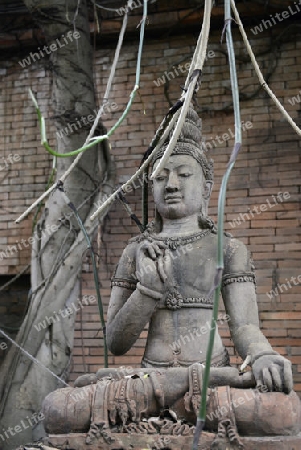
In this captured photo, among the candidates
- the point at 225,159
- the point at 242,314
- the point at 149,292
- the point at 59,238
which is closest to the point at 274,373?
the point at 242,314

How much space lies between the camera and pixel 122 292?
9.32ft

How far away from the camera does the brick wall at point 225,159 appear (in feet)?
15.4

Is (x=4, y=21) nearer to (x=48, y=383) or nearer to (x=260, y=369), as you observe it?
(x=48, y=383)

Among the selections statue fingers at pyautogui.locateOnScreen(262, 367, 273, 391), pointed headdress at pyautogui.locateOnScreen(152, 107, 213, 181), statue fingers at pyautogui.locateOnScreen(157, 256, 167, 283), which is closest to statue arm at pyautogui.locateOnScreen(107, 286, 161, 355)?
statue fingers at pyautogui.locateOnScreen(157, 256, 167, 283)

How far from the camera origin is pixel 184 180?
9.41 feet

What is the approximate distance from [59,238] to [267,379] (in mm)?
2918

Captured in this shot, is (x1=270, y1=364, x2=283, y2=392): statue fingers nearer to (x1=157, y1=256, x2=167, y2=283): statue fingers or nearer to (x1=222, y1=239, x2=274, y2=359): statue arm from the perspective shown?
(x1=222, y1=239, x2=274, y2=359): statue arm

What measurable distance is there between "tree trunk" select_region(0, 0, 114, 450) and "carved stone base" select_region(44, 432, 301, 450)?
7.36 feet

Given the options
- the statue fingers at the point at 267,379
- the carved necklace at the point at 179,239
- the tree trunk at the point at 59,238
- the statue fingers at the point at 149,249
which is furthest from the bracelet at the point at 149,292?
the tree trunk at the point at 59,238

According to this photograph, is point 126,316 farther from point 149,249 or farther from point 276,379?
point 276,379

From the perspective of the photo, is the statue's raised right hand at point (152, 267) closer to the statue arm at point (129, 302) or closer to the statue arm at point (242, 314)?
the statue arm at point (129, 302)


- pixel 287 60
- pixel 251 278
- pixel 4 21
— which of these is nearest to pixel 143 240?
pixel 251 278

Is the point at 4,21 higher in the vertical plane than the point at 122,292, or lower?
higher

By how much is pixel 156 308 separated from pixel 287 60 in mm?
3363
